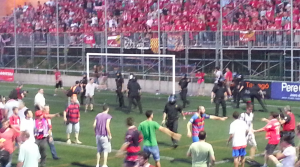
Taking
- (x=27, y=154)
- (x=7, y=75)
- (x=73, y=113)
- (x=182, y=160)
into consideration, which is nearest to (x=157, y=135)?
(x=73, y=113)

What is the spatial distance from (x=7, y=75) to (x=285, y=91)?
24940mm

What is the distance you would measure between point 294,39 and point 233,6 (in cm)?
666

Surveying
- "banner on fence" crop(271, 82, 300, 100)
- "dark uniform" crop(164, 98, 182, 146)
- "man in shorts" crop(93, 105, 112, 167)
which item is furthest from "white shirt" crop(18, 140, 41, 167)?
"banner on fence" crop(271, 82, 300, 100)

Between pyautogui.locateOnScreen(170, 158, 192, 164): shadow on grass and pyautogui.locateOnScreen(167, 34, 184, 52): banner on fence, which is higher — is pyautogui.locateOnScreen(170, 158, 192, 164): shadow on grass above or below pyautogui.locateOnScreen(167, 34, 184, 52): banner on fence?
below

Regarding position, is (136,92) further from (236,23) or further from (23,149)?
(23,149)

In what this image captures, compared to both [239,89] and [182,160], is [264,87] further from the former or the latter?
[182,160]

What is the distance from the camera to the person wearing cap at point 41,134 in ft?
51.8

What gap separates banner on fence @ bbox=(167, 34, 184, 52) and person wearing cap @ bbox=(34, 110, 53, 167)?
22043 mm

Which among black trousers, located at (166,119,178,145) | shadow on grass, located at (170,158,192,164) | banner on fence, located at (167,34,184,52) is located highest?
banner on fence, located at (167,34,184,52)

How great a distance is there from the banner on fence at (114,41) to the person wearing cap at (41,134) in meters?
24.1

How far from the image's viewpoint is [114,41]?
40188 millimetres

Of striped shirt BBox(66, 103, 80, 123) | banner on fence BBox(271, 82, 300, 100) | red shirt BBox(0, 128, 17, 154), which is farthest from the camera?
banner on fence BBox(271, 82, 300, 100)

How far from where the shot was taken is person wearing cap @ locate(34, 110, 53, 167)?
15.8 metres

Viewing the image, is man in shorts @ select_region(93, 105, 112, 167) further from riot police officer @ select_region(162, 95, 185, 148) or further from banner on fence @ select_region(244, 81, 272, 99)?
banner on fence @ select_region(244, 81, 272, 99)
